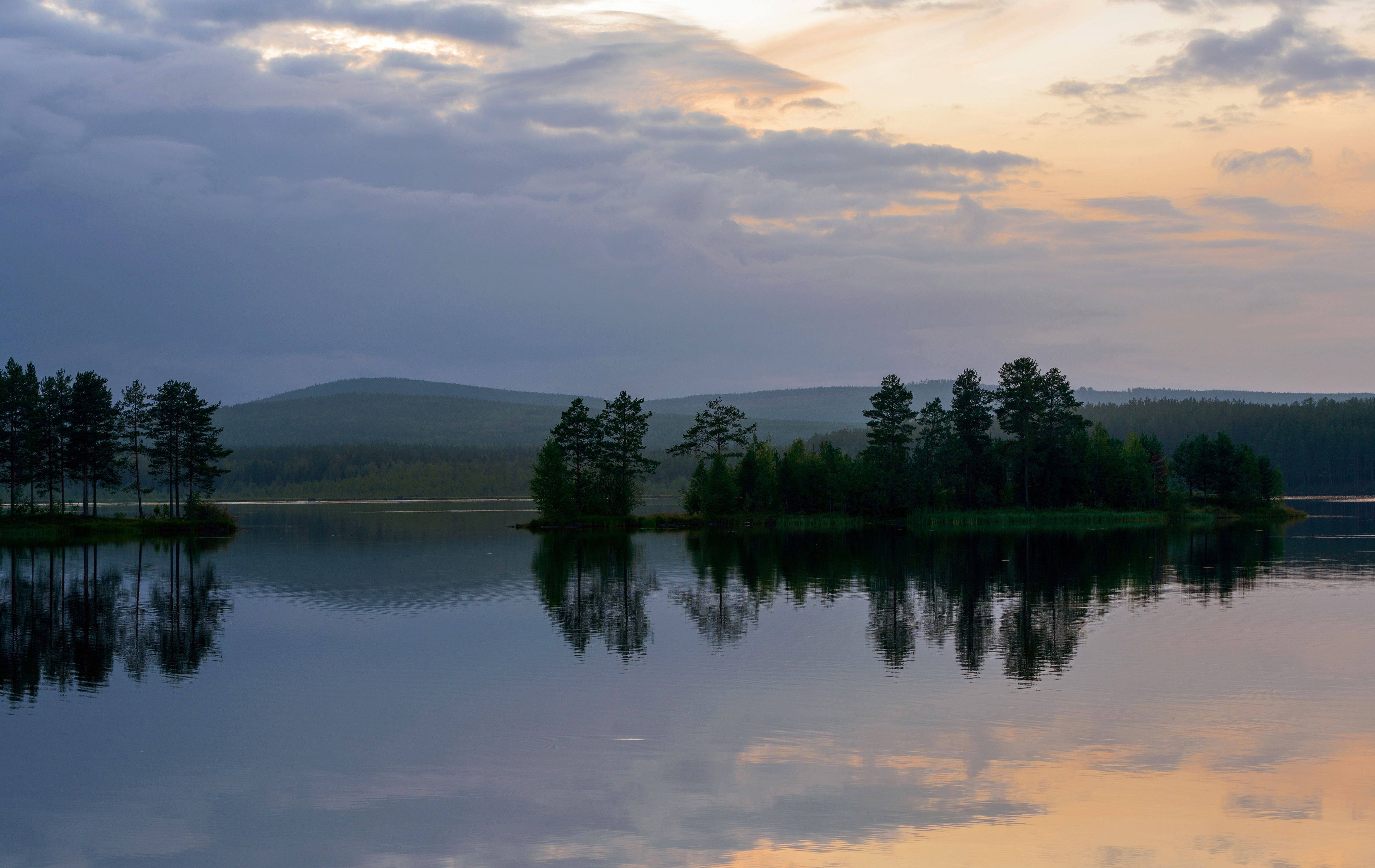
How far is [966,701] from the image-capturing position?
22.6m

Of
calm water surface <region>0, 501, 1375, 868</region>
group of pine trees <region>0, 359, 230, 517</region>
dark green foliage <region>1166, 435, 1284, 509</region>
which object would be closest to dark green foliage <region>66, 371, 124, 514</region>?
group of pine trees <region>0, 359, 230, 517</region>

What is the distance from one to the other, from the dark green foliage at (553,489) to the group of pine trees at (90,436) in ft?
94.6

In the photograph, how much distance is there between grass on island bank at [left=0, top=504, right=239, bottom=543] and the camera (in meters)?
88.6

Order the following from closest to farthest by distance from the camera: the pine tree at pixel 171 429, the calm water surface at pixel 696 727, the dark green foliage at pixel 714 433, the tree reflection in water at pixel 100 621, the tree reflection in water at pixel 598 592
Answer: the calm water surface at pixel 696 727, the tree reflection in water at pixel 100 621, the tree reflection in water at pixel 598 592, the pine tree at pixel 171 429, the dark green foliage at pixel 714 433

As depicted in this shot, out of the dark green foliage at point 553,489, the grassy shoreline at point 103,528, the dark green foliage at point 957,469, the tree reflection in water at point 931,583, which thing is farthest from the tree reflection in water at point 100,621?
the dark green foliage at point 957,469

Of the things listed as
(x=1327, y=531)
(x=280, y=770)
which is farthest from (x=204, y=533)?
(x=1327, y=531)

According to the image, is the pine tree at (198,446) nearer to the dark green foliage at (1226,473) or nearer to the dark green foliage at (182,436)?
the dark green foliage at (182,436)

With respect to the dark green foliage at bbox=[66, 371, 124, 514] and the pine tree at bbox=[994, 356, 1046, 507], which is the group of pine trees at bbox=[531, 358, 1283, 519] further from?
the dark green foliage at bbox=[66, 371, 124, 514]

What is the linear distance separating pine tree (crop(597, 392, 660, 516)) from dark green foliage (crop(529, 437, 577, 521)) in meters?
4.08

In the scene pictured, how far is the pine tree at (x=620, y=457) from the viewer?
109 m

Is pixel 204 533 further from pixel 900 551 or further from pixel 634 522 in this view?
pixel 900 551

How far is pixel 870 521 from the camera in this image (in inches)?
4424

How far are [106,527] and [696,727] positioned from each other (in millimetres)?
87550

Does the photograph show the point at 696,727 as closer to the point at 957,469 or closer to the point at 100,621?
the point at 100,621
